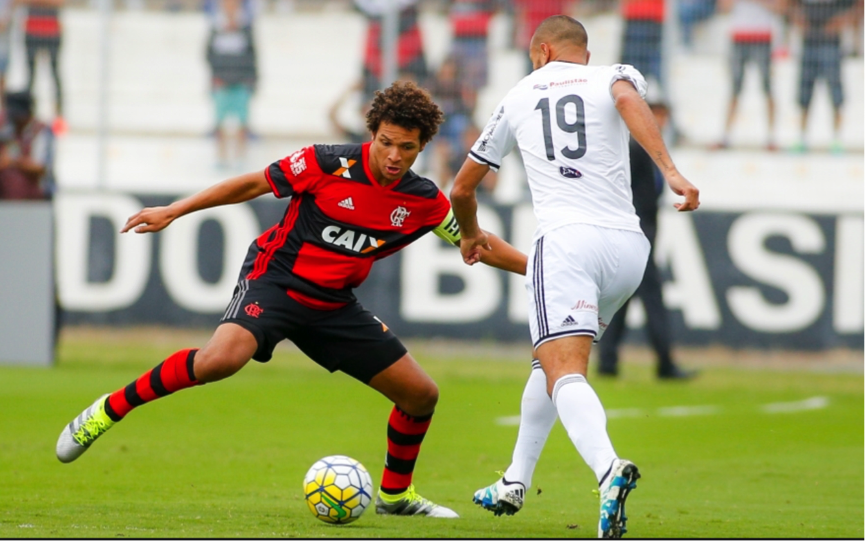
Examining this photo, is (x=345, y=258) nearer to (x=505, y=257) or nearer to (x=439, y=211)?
(x=439, y=211)

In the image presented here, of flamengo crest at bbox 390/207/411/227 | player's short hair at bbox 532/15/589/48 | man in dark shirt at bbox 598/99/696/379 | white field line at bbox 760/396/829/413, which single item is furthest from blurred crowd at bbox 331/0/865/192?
player's short hair at bbox 532/15/589/48

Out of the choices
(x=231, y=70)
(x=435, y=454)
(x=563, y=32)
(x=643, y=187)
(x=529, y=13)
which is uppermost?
(x=563, y=32)

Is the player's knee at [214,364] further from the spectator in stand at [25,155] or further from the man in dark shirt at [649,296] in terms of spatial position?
the spectator in stand at [25,155]

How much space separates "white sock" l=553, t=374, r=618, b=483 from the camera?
4793 millimetres

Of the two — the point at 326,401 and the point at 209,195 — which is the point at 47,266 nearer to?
the point at 326,401

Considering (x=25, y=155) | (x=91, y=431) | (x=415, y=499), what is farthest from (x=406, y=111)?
(x=25, y=155)

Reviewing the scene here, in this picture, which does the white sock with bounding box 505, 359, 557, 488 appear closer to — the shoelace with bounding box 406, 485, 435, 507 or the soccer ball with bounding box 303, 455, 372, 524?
the shoelace with bounding box 406, 485, 435, 507

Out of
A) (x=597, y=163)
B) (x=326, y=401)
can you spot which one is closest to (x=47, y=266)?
(x=326, y=401)

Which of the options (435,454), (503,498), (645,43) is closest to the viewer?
(503,498)

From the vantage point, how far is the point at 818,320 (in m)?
13.7

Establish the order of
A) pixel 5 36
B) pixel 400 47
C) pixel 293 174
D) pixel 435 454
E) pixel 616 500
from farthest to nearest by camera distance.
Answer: pixel 5 36 → pixel 400 47 → pixel 435 454 → pixel 293 174 → pixel 616 500

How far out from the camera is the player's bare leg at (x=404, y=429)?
5.97 metres

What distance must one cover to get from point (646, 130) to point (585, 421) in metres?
1.20

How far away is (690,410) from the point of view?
1058 cm
